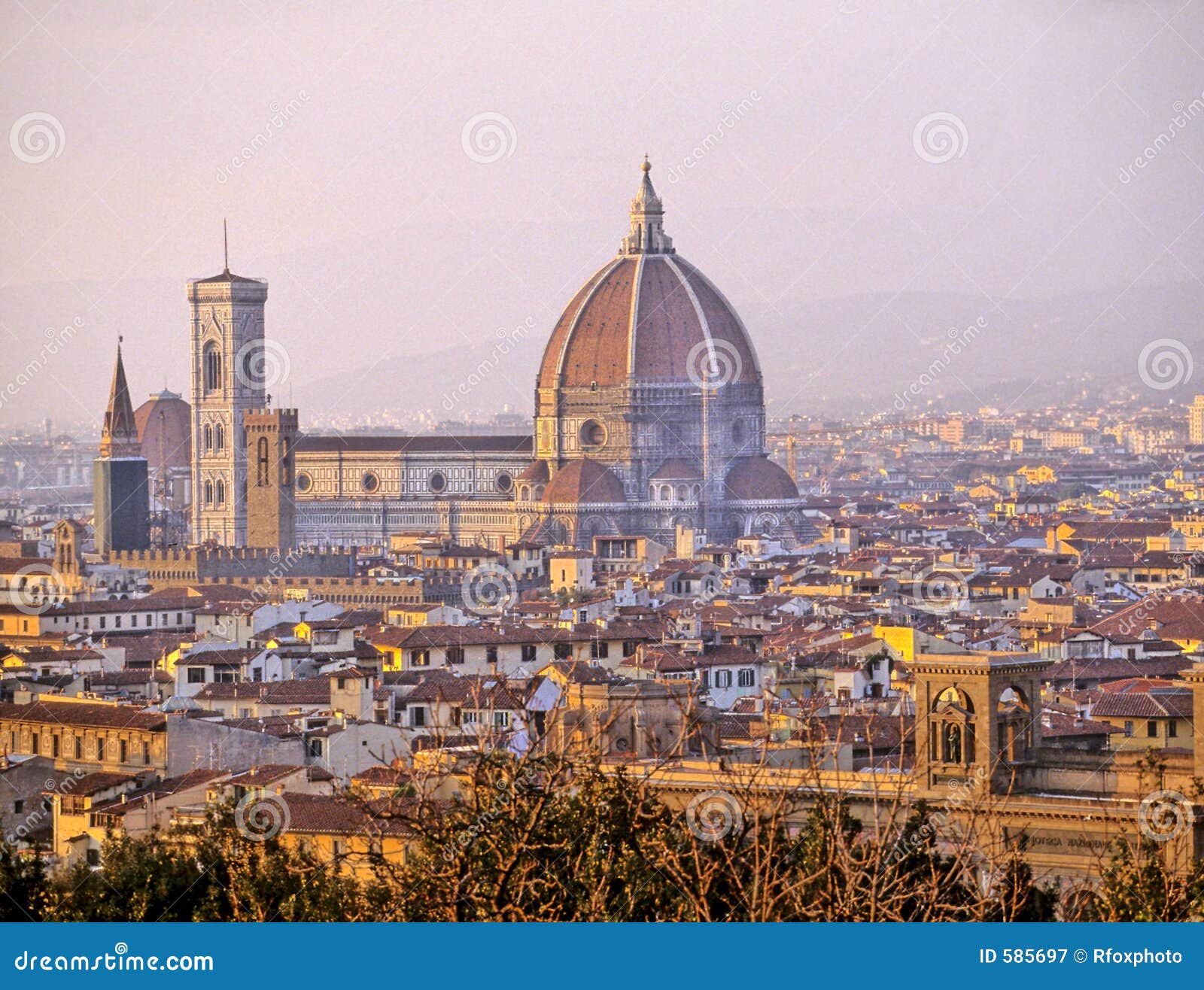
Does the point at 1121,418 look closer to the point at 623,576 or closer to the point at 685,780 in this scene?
the point at 623,576

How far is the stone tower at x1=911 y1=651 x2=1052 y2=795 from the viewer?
15.9 metres

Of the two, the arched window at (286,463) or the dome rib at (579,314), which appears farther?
the dome rib at (579,314)

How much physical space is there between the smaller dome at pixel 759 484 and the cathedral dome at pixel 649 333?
3331 millimetres

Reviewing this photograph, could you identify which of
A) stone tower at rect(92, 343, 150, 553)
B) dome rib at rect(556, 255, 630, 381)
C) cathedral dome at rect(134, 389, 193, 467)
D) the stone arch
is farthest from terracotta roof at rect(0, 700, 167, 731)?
cathedral dome at rect(134, 389, 193, 467)

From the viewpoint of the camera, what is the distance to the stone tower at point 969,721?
15914 millimetres

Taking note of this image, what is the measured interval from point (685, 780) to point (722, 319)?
62.5 m

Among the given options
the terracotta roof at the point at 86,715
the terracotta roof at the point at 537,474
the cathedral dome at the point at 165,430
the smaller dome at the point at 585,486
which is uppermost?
the cathedral dome at the point at 165,430

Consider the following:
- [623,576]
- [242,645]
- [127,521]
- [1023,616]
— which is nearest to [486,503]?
[127,521]

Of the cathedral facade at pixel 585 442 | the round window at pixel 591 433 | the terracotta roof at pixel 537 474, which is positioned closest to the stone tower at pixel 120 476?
the cathedral facade at pixel 585 442

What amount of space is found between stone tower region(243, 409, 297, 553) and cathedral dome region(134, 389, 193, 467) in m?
27.3

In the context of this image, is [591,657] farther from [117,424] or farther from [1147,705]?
[117,424]

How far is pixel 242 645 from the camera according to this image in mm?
33562

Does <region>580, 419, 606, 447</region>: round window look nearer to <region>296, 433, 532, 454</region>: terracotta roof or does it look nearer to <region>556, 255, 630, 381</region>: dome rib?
<region>556, 255, 630, 381</region>: dome rib

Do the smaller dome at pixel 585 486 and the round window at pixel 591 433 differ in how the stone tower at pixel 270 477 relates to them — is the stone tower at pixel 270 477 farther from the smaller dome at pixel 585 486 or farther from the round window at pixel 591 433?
the round window at pixel 591 433
